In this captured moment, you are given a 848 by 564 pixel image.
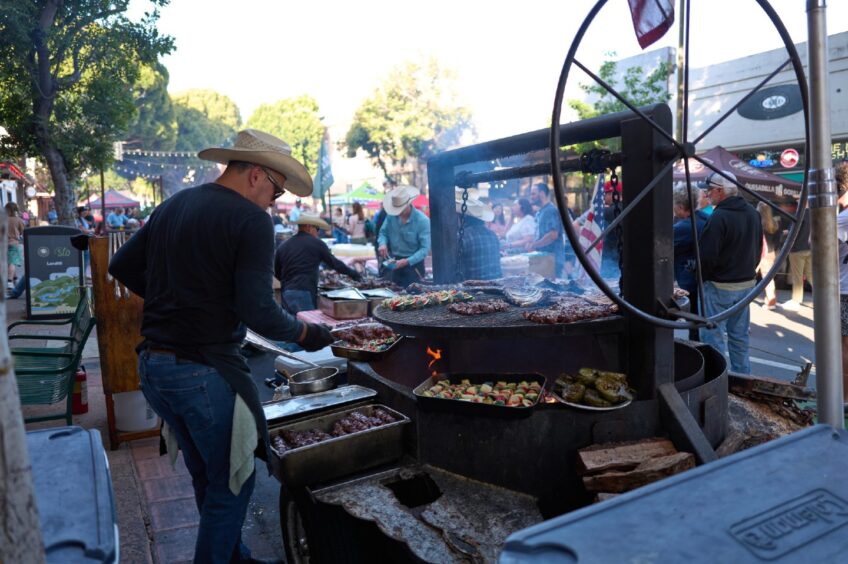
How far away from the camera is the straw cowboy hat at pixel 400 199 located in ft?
28.1

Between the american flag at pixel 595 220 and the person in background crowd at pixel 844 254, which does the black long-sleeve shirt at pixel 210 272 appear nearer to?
the person in background crowd at pixel 844 254

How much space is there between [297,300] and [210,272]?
5378 millimetres

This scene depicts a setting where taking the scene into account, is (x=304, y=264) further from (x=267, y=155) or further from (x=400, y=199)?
(x=267, y=155)

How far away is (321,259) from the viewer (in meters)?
8.08

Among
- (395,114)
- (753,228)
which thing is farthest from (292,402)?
(395,114)

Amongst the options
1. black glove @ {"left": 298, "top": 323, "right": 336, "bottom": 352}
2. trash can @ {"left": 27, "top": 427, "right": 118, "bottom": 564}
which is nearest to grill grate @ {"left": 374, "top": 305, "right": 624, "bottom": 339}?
black glove @ {"left": 298, "top": 323, "right": 336, "bottom": 352}

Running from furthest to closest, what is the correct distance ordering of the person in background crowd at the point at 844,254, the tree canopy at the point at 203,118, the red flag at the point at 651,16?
1. the tree canopy at the point at 203,118
2. the person in background crowd at the point at 844,254
3. the red flag at the point at 651,16

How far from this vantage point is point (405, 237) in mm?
8766

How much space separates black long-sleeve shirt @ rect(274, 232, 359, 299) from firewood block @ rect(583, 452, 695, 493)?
5444mm

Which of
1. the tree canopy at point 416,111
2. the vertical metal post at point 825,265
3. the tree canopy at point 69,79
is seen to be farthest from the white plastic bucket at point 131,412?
the tree canopy at point 416,111

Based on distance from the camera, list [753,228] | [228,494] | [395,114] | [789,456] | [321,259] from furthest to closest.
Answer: [395,114]
[321,259]
[753,228]
[228,494]
[789,456]

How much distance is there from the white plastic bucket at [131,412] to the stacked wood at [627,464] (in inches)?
157

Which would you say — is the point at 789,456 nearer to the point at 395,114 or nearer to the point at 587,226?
the point at 587,226

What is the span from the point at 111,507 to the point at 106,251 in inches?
→ 156
